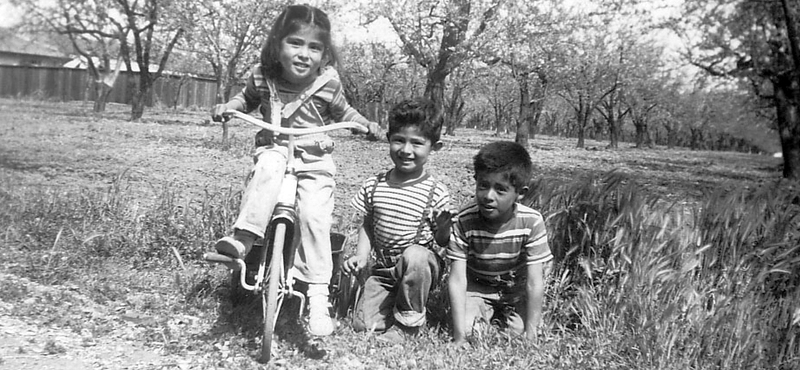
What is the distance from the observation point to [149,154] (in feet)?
30.4

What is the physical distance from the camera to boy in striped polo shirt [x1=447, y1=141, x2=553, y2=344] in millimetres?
3076

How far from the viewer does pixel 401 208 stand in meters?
3.22

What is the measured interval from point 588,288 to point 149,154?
749cm

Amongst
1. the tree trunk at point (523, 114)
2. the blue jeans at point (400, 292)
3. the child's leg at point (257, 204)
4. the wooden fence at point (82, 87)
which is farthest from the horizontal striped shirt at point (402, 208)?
the tree trunk at point (523, 114)

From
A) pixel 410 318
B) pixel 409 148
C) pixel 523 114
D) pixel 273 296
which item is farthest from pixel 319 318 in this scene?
pixel 523 114

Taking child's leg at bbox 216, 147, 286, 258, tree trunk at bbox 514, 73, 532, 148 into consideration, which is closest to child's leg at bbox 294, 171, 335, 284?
child's leg at bbox 216, 147, 286, 258

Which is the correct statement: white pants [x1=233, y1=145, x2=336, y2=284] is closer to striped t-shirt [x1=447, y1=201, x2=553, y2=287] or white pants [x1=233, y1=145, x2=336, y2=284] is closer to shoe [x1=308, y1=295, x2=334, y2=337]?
shoe [x1=308, y1=295, x2=334, y2=337]

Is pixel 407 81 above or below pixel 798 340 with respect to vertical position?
above

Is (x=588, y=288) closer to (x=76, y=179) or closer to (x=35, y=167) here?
(x=76, y=179)

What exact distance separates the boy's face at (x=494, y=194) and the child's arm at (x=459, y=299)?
0.29 meters

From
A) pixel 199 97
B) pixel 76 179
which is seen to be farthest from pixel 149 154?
pixel 199 97

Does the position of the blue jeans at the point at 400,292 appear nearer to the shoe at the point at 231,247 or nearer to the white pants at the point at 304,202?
the white pants at the point at 304,202

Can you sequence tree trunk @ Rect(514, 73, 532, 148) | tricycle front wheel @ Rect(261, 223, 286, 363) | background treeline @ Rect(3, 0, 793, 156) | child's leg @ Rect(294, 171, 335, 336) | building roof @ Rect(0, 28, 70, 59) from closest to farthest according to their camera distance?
tricycle front wheel @ Rect(261, 223, 286, 363), child's leg @ Rect(294, 171, 335, 336), background treeline @ Rect(3, 0, 793, 156), building roof @ Rect(0, 28, 70, 59), tree trunk @ Rect(514, 73, 532, 148)

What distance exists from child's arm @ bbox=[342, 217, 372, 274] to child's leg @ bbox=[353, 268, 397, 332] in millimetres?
154
